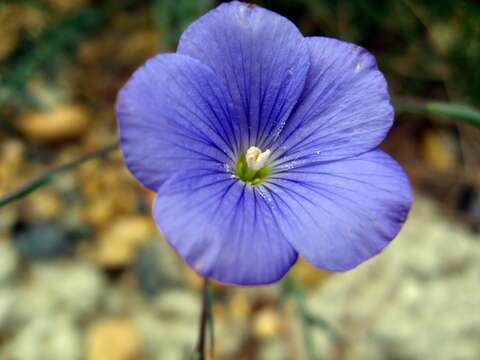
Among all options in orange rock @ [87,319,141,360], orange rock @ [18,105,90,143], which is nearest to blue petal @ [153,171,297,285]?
orange rock @ [87,319,141,360]

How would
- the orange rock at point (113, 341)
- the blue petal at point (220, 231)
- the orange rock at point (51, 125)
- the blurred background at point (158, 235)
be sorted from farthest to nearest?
the orange rock at point (51, 125)
the blurred background at point (158, 235)
the orange rock at point (113, 341)
the blue petal at point (220, 231)

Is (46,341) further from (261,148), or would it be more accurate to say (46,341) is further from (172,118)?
(172,118)

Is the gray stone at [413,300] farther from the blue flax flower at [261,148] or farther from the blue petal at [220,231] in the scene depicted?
the blue petal at [220,231]

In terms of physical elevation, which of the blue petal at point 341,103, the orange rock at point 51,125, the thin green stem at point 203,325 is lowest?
the orange rock at point 51,125

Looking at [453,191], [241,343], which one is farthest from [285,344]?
[453,191]

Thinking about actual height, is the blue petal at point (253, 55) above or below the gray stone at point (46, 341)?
above

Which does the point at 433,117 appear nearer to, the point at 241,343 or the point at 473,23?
the point at 473,23

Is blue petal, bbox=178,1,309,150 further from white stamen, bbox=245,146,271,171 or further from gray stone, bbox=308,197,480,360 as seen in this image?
gray stone, bbox=308,197,480,360

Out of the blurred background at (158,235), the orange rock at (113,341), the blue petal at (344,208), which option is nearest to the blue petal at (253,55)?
the blue petal at (344,208)
